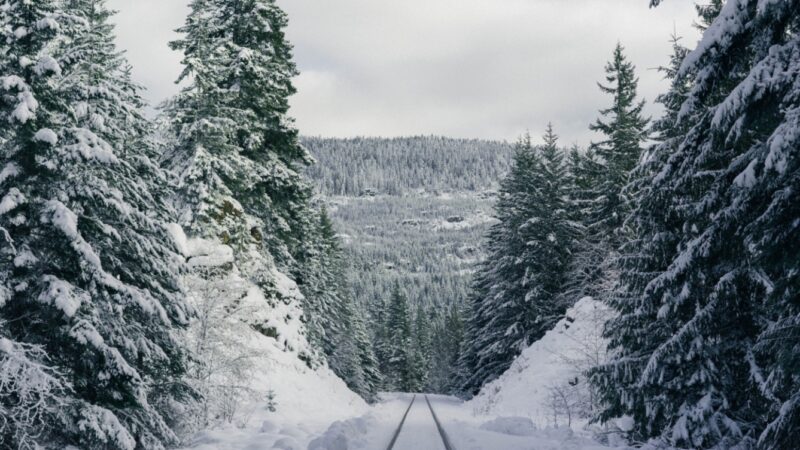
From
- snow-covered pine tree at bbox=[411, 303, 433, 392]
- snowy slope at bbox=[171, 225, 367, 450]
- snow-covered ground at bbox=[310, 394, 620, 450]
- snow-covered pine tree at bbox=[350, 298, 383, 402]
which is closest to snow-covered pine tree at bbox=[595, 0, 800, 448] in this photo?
snow-covered ground at bbox=[310, 394, 620, 450]

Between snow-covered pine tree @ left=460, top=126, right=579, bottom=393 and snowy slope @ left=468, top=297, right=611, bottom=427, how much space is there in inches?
169

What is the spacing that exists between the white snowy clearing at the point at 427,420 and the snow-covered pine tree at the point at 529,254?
14.2 ft

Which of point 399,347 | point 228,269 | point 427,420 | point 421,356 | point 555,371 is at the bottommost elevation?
point 421,356

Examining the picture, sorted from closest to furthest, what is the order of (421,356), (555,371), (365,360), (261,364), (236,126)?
(261,364), (236,126), (555,371), (365,360), (421,356)

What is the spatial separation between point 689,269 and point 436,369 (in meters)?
89.4

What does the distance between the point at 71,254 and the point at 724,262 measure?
10.6 m

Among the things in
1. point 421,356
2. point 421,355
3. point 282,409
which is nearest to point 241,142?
point 282,409

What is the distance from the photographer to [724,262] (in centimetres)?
915

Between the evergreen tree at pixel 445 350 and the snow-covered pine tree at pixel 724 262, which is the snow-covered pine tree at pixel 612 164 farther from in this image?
the evergreen tree at pixel 445 350

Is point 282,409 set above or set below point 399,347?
above

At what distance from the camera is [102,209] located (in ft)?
32.0

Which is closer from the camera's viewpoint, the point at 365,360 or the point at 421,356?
the point at 365,360

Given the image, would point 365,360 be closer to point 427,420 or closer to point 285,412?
point 427,420

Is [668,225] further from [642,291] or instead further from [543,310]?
[543,310]
